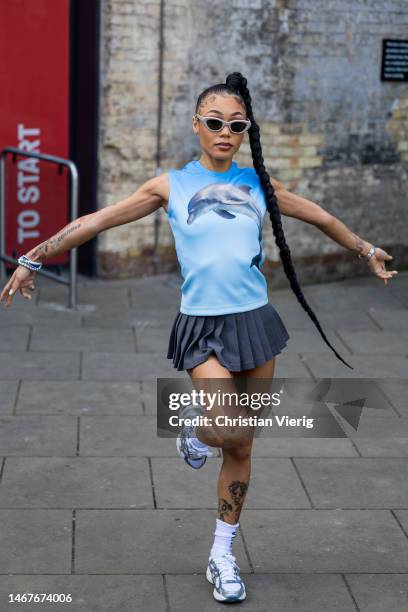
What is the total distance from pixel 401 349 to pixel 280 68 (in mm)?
2872

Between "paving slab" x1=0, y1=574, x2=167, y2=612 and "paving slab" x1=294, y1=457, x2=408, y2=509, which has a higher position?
"paving slab" x1=294, y1=457, x2=408, y2=509

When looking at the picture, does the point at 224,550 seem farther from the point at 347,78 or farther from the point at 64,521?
the point at 347,78

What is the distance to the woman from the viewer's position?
14.6ft

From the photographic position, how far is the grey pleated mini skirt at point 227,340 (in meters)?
4.47

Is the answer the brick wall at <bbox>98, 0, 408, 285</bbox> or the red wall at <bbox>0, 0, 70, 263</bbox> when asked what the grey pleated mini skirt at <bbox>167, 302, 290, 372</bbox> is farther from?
the red wall at <bbox>0, 0, 70, 263</bbox>

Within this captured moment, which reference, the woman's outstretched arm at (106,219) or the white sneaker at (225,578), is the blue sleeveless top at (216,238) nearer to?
the woman's outstretched arm at (106,219)

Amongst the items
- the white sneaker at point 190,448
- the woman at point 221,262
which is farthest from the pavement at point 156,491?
the white sneaker at point 190,448

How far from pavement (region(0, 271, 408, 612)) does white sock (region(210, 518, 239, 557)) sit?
162 mm

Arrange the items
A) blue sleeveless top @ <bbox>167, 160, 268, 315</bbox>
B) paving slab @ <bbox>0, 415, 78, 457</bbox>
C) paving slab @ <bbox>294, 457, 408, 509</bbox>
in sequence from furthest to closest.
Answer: paving slab @ <bbox>0, 415, 78, 457</bbox>, paving slab @ <bbox>294, 457, 408, 509</bbox>, blue sleeveless top @ <bbox>167, 160, 268, 315</bbox>

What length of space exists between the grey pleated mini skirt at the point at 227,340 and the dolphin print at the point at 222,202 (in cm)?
24

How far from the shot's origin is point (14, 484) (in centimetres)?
565

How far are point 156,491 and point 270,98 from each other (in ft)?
16.5

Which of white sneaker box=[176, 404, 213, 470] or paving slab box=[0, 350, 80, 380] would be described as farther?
paving slab box=[0, 350, 80, 380]

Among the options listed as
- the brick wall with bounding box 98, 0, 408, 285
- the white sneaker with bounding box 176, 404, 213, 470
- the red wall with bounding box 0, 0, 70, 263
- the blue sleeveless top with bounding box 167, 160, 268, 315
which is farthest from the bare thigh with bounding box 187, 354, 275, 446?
the red wall with bounding box 0, 0, 70, 263
